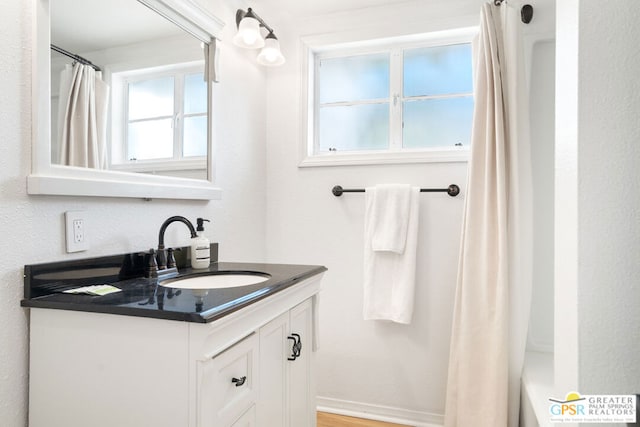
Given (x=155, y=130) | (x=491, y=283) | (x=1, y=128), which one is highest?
(x=155, y=130)

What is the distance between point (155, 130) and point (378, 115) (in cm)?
130

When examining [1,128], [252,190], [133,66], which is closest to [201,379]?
[1,128]

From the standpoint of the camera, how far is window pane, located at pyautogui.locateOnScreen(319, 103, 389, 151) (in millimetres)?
2334

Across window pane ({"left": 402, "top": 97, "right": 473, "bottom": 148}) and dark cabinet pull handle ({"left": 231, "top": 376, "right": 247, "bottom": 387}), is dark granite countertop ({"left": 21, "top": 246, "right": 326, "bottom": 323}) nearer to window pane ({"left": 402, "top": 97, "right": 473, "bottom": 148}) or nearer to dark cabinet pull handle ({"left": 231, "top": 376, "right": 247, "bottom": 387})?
dark cabinet pull handle ({"left": 231, "top": 376, "right": 247, "bottom": 387})

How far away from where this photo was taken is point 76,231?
1.18 m

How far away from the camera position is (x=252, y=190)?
228cm

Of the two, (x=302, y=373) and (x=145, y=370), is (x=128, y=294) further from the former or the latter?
(x=302, y=373)

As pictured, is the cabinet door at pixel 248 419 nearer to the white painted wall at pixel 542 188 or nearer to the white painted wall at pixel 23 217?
the white painted wall at pixel 23 217

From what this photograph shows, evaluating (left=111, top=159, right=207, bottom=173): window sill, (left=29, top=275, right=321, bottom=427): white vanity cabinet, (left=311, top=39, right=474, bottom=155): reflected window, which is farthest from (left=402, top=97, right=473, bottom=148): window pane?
(left=29, top=275, right=321, bottom=427): white vanity cabinet

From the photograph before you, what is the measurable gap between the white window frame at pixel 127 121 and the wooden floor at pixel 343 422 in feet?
4.93

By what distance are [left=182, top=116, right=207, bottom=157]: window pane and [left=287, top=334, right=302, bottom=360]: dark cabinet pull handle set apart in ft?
2.92

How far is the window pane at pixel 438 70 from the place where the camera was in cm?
220

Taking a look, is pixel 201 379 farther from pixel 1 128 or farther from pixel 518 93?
pixel 518 93

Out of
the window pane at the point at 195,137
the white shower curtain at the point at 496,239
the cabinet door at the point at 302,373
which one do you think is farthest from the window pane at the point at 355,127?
the cabinet door at the point at 302,373
